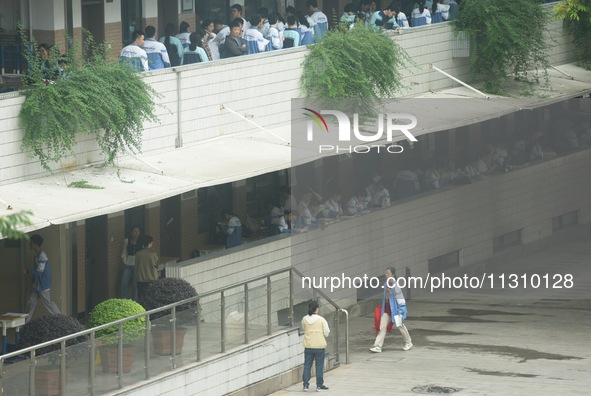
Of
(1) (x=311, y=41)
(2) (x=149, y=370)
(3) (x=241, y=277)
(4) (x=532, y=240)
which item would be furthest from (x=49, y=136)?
(4) (x=532, y=240)

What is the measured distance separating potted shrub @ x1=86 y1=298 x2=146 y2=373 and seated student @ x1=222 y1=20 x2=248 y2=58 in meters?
6.70

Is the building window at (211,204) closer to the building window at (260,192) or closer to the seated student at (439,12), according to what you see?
the building window at (260,192)

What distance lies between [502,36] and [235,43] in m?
7.51

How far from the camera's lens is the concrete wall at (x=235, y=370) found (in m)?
24.9

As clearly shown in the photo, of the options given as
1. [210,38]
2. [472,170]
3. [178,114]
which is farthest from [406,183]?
[178,114]

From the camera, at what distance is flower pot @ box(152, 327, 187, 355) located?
983 inches

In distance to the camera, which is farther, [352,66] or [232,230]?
[352,66]

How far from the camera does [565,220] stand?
4222 centimetres

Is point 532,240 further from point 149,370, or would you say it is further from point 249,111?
point 149,370

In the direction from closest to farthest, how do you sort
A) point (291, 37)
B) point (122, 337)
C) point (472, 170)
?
point (122, 337) < point (291, 37) < point (472, 170)

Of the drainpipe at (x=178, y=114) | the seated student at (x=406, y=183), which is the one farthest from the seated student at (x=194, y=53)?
the seated student at (x=406, y=183)

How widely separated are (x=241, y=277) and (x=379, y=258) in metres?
5.06

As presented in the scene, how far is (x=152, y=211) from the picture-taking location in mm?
31172

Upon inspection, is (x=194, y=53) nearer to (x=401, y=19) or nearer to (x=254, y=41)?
(x=254, y=41)
